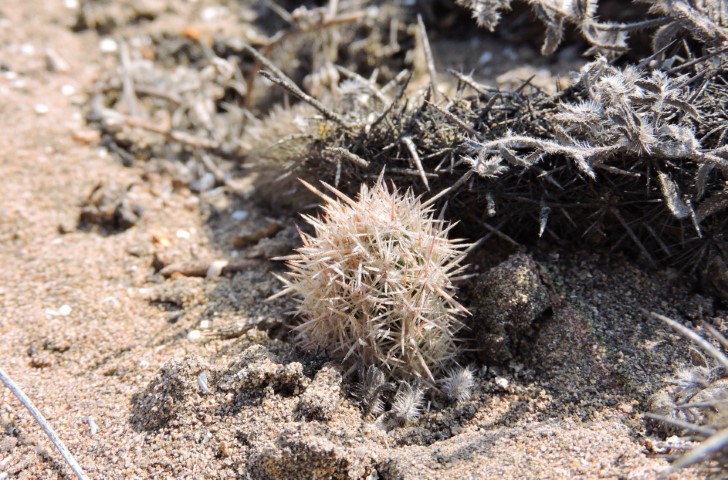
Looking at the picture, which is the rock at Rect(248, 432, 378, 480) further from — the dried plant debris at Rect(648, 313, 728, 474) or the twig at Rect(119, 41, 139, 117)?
the twig at Rect(119, 41, 139, 117)

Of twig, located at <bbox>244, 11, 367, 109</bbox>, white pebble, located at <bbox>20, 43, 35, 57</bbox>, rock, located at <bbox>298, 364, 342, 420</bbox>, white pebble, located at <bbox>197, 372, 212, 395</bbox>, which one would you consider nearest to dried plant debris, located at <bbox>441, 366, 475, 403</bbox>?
rock, located at <bbox>298, 364, 342, 420</bbox>

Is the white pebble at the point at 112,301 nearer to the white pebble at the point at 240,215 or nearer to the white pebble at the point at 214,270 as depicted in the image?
the white pebble at the point at 214,270

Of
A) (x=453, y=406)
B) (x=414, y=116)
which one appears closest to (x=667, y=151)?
(x=414, y=116)

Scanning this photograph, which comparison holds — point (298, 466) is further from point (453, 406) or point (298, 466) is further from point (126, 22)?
point (126, 22)

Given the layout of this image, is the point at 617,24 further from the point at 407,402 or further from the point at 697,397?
the point at 407,402

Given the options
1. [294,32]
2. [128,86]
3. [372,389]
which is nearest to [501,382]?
[372,389]

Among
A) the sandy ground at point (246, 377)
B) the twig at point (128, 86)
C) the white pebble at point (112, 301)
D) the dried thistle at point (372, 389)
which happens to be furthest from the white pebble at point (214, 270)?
the twig at point (128, 86)

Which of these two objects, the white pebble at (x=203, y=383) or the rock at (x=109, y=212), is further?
the rock at (x=109, y=212)
